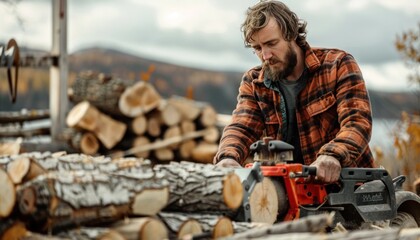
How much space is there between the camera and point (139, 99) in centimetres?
996

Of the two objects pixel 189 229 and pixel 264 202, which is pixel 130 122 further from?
pixel 189 229

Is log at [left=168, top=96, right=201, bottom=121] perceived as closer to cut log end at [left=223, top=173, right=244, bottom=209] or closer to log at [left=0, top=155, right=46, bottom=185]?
cut log end at [left=223, top=173, right=244, bottom=209]

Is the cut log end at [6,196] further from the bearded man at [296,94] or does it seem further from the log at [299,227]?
the bearded man at [296,94]

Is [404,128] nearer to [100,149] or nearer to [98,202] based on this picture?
[100,149]

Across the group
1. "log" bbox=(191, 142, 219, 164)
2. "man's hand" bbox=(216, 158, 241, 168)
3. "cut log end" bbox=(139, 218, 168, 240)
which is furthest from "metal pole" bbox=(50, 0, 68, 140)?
"cut log end" bbox=(139, 218, 168, 240)

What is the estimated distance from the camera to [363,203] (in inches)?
179

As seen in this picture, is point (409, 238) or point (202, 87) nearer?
point (409, 238)

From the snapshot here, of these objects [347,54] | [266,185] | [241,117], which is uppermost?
[347,54]

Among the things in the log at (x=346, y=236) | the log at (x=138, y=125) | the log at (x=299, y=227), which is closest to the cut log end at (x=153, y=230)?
the log at (x=299, y=227)

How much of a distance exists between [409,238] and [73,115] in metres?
7.07

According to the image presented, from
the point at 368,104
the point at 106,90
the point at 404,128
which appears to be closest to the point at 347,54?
the point at 368,104

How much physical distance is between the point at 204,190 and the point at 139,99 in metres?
6.35

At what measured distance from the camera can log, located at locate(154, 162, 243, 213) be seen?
145 inches

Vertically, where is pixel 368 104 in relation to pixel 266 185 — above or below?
above
